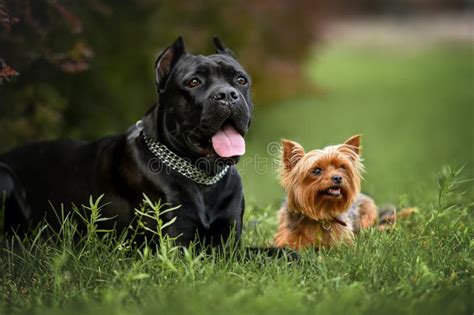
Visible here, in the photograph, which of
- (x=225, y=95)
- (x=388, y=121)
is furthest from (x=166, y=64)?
(x=388, y=121)

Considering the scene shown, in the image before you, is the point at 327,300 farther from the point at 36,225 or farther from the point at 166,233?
the point at 36,225

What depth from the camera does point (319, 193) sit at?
4977mm

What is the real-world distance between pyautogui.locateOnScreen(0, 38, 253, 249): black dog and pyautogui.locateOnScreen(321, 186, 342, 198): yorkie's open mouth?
1.83 ft

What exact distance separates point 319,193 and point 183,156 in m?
0.95

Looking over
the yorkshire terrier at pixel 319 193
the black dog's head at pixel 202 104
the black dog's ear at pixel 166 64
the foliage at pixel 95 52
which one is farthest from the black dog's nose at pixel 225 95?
the foliage at pixel 95 52

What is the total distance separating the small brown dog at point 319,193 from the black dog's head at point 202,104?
0.61 m

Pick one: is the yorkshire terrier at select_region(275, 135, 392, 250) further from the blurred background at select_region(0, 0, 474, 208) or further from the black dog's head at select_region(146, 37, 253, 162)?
the blurred background at select_region(0, 0, 474, 208)

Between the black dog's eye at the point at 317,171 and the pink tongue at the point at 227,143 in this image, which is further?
the black dog's eye at the point at 317,171

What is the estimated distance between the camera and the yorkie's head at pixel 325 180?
4930 mm

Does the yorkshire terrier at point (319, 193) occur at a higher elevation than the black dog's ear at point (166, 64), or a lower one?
lower

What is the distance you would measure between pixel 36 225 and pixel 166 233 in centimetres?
126

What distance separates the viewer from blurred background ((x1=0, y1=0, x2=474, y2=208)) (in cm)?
705

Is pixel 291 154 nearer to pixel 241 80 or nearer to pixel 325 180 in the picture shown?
pixel 325 180

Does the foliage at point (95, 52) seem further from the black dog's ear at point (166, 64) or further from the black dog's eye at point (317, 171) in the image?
the black dog's eye at point (317, 171)
